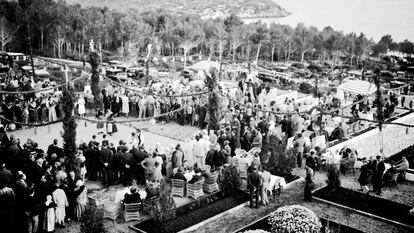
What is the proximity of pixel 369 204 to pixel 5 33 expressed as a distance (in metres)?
39.1

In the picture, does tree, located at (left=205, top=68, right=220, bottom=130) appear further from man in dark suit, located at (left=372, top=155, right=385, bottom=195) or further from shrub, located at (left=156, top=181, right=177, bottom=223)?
shrub, located at (left=156, top=181, right=177, bottom=223)

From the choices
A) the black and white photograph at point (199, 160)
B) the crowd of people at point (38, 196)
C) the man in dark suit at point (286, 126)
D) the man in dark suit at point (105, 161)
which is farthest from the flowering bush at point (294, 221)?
the man in dark suit at point (286, 126)

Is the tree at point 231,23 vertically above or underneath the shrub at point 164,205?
above

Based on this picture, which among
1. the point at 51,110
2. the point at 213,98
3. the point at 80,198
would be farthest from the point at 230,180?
the point at 51,110

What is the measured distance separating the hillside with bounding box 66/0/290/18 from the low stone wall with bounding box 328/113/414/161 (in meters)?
79.5

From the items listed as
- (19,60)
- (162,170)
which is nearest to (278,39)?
(19,60)

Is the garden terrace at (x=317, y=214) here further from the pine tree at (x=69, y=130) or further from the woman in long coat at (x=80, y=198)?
the pine tree at (x=69, y=130)

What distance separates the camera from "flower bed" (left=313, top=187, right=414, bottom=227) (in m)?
11.8

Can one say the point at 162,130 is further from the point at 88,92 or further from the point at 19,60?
the point at 19,60

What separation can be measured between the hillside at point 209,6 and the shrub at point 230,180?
277ft

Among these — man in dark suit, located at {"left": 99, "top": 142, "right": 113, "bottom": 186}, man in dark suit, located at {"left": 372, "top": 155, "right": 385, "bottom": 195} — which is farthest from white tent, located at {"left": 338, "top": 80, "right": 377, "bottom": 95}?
man in dark suit, located at {"left": 99, "top": 142, "right": 113, "bottom": 186}

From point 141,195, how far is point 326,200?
5187mm

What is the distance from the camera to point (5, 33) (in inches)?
1652

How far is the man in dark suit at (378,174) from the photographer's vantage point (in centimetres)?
1297
